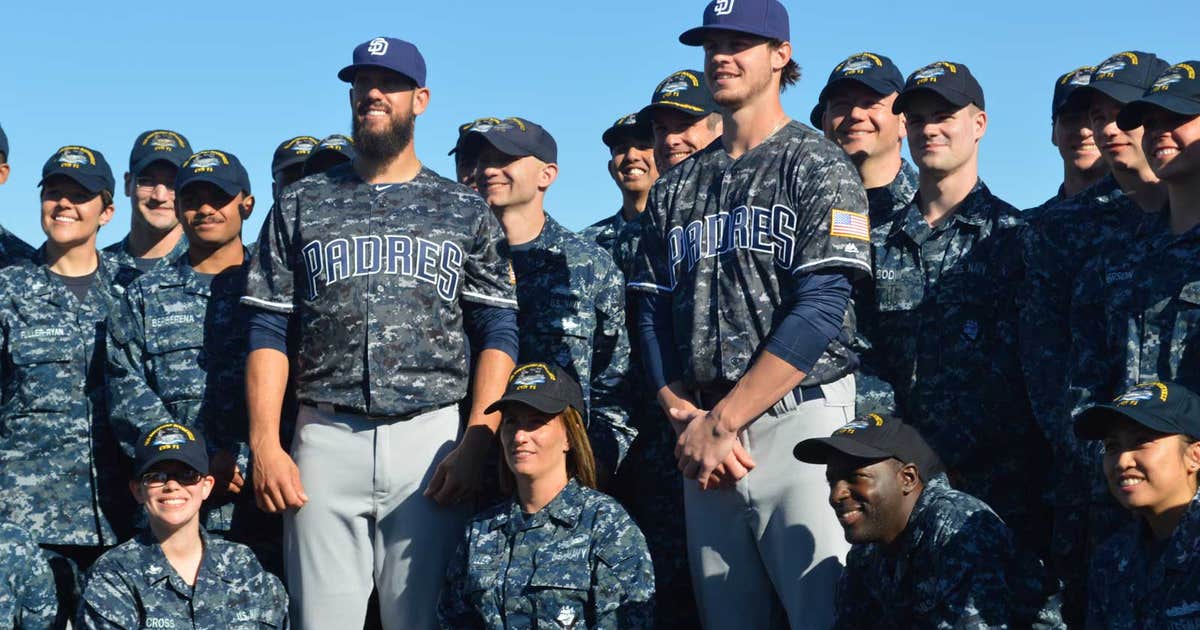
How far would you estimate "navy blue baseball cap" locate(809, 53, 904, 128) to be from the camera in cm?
723

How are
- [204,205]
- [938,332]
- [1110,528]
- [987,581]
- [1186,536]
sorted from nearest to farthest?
[1186,536]
[987,581]
[1110,528]
[938,332]
[204,205]

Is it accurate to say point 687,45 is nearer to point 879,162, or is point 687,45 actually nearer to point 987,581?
point 879,162

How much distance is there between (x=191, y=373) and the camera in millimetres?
6766

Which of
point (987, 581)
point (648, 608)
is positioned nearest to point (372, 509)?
point (648, 608)

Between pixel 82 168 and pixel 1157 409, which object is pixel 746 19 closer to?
pixel 1157 409

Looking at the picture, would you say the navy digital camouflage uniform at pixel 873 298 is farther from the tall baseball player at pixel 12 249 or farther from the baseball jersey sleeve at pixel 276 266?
the tall baseball player at pixel 12 249

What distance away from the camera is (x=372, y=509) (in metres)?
5.94

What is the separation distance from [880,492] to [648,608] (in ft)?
3.53

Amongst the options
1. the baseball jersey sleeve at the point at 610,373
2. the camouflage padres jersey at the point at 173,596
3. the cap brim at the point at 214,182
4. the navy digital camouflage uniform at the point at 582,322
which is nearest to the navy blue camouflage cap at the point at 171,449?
the camouflage padres jersey at the point at 173,596

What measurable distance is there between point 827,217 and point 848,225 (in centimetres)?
9

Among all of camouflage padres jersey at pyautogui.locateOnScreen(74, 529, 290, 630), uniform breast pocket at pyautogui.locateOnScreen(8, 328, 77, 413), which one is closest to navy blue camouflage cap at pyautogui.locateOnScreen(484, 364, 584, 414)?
camouflage padres jersey at pyautogui.locateOnScreen(74, 529, 290, 630)

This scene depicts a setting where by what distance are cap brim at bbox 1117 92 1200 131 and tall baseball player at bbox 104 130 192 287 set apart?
495cm

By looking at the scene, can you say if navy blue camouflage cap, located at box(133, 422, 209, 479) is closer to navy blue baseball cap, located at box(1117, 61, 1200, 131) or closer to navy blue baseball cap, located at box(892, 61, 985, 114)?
navy blue baseball cap, located at box(892, 61, 985, 114)

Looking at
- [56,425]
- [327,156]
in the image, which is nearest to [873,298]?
[327,156]
